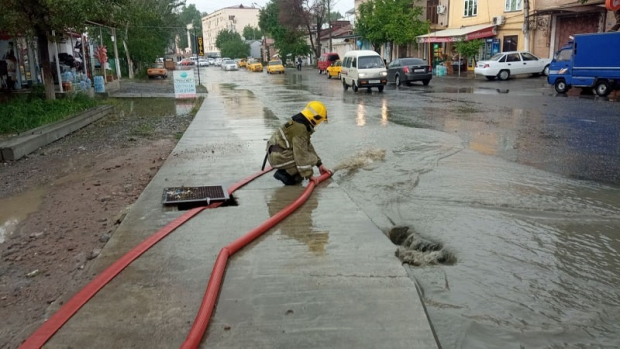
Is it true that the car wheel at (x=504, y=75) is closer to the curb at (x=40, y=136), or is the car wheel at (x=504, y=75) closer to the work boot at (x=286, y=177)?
the curb at (x=40, y=136)

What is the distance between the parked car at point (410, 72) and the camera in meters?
26.5

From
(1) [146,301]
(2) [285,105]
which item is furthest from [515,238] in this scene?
(2) [285,105]

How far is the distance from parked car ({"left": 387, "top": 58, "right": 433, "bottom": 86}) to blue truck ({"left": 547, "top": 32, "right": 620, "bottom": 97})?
7747mm

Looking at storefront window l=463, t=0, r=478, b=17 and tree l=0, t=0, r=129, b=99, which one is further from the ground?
storefront window l=463, t=0, r=478, b=17

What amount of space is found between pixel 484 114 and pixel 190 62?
7324 cm

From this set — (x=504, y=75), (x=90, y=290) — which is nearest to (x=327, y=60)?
(x=504, y=75)

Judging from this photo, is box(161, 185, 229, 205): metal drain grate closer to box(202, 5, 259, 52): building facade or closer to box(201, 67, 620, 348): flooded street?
box(201, 67, 620, 348): flooded street

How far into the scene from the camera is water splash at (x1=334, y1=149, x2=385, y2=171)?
810 cm

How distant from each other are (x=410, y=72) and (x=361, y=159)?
750 inches

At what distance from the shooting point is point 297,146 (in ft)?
20.6

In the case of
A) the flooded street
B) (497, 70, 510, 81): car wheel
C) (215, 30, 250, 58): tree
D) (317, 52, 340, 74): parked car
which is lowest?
the flooded street

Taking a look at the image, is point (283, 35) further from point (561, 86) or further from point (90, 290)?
point (90, 290)

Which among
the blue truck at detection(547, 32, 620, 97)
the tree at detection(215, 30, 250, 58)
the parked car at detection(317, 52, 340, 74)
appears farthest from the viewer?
the tree at detection(215, 30, 250, 58)

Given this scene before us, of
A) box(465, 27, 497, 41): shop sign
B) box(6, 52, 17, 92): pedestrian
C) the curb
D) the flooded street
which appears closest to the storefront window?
box(465, 27, 497, 41): shop sign
